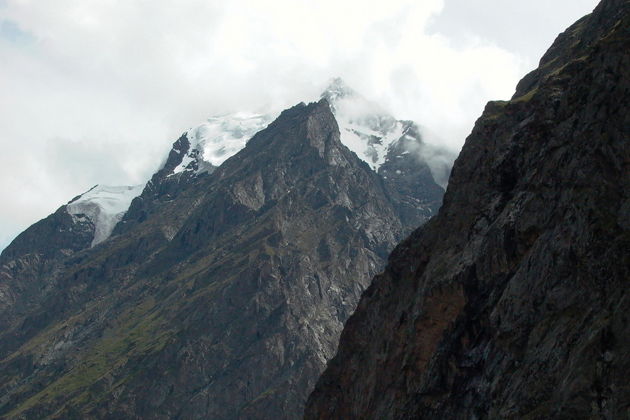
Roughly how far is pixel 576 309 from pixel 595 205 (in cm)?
776

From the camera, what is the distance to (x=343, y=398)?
117 m

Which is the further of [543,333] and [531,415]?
[543,333]

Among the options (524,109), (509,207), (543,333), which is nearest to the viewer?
(543,333)

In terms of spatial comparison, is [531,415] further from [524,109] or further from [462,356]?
[524,109]

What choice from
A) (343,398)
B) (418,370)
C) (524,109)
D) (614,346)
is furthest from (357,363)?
(614,346)

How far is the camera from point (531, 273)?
64.2 m

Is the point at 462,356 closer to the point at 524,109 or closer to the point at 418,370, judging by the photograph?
the point at 418,370

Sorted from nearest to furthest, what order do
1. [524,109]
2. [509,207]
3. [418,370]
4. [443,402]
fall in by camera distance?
[443,402], [509,207], [418,370], [524,109]

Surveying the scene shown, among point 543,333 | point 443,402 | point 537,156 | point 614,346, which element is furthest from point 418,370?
point 614,346

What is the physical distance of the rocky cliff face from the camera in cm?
5334

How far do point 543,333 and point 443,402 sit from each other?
14589 mm

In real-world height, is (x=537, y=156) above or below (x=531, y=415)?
above

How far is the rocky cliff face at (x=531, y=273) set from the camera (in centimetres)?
5334

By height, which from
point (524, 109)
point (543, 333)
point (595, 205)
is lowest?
point (543, 333)
